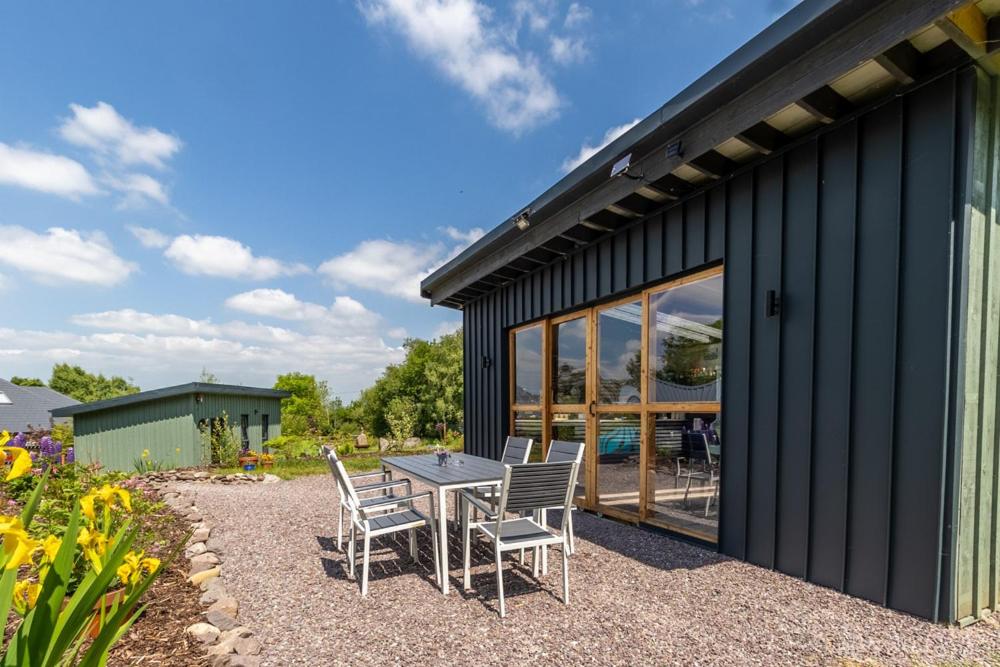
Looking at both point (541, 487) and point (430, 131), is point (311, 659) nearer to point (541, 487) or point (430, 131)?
point (541, 487)

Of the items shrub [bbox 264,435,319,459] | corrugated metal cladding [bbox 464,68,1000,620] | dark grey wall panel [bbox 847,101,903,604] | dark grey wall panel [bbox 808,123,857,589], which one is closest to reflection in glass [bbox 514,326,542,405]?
corrugated metal cladding [bbox 464,68,1000,620]

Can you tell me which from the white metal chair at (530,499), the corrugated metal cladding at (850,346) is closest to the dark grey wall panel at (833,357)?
the corrugated metal cladding at (850,346)

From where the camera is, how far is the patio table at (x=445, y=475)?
3031mm

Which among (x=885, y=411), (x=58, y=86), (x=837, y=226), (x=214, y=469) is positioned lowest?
(x=214, y=469)

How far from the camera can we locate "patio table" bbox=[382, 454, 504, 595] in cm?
303

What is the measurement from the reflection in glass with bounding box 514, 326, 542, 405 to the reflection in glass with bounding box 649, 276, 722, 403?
2.01m

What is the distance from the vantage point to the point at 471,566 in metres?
3.54

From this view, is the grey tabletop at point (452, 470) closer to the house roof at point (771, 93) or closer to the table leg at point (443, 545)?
the table leg at point (443, 545)

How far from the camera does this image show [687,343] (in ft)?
13.7

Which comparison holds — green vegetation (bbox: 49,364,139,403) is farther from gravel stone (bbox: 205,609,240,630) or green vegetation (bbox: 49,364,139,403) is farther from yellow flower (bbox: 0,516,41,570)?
yellow flower (bbox: 0,516,41,570)

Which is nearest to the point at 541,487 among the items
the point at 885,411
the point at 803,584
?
the point at 803,584

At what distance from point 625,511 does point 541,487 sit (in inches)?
89.5

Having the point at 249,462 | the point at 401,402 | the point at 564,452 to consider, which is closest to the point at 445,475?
the point at 564,452

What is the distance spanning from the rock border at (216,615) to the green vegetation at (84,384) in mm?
38573
